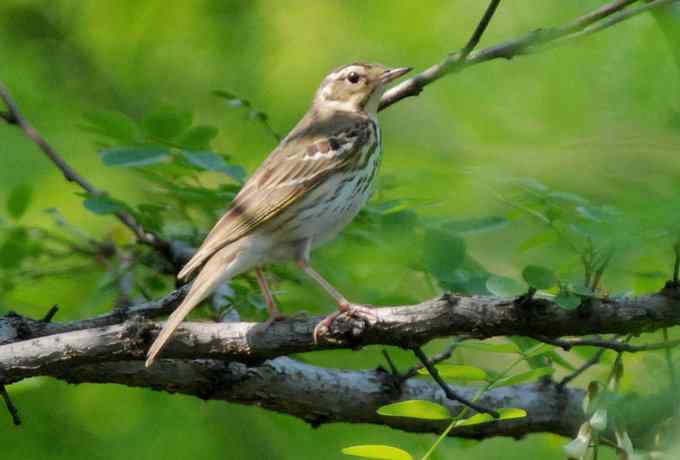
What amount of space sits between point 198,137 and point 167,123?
0.42 feet

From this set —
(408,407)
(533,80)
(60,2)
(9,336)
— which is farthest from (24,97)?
(533,80)

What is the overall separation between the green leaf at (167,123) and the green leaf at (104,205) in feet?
0.96

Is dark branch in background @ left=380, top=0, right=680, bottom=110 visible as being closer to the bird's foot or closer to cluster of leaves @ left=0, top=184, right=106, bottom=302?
the bird's foot

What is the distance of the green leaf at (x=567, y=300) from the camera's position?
2.30m

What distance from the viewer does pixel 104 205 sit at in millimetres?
3758

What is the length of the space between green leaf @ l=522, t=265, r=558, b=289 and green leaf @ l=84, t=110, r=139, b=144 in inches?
78.9

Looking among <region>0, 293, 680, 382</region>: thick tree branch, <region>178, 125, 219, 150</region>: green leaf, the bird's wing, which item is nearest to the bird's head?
the bird's wing

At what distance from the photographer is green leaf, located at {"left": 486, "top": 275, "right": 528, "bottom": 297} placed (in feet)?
8.00

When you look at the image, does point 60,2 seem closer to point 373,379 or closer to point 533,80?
point 373,379

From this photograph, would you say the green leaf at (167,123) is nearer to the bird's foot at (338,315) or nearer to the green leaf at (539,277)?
the bird's foot at (338,315)

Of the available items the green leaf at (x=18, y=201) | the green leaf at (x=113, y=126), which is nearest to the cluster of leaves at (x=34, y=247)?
the green leaf at (x=18, y=201)

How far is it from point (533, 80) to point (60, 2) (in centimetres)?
432

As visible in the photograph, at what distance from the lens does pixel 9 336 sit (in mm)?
3176

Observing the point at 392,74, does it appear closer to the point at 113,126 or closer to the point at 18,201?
the point at 113,126
